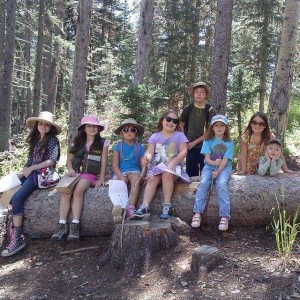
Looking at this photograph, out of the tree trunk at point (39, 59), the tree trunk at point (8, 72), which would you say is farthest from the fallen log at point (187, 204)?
the tree trunk at point (39, 59)

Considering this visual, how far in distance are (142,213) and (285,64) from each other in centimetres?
495

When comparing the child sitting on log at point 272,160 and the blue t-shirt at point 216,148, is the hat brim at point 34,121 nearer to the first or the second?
the blue t-shirt at point 216,148

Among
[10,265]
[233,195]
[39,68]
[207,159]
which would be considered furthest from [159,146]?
[39,68]

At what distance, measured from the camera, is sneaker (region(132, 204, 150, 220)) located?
4551mm

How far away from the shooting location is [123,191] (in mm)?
4914

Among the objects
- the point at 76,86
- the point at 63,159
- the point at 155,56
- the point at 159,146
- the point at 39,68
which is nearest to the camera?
the point at 159,146

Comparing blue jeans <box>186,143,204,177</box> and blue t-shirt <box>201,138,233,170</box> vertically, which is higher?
blue t-shirt <box>201,138,233,170</box>

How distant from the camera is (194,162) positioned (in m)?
6.02

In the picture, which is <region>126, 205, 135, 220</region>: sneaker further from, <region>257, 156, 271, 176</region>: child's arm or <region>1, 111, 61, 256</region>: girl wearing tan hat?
<region>257, 156, 271, 176</region>: child's arm

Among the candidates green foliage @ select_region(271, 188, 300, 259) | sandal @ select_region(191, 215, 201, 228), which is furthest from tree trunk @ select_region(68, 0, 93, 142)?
green foliage @ select_region(271, 188, 300, 259)

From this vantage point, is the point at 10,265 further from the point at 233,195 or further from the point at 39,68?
the point at 39,68

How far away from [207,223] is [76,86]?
6191 millimetres

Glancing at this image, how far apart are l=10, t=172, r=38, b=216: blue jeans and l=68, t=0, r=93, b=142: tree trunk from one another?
4.36 m

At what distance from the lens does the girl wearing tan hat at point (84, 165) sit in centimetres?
503
